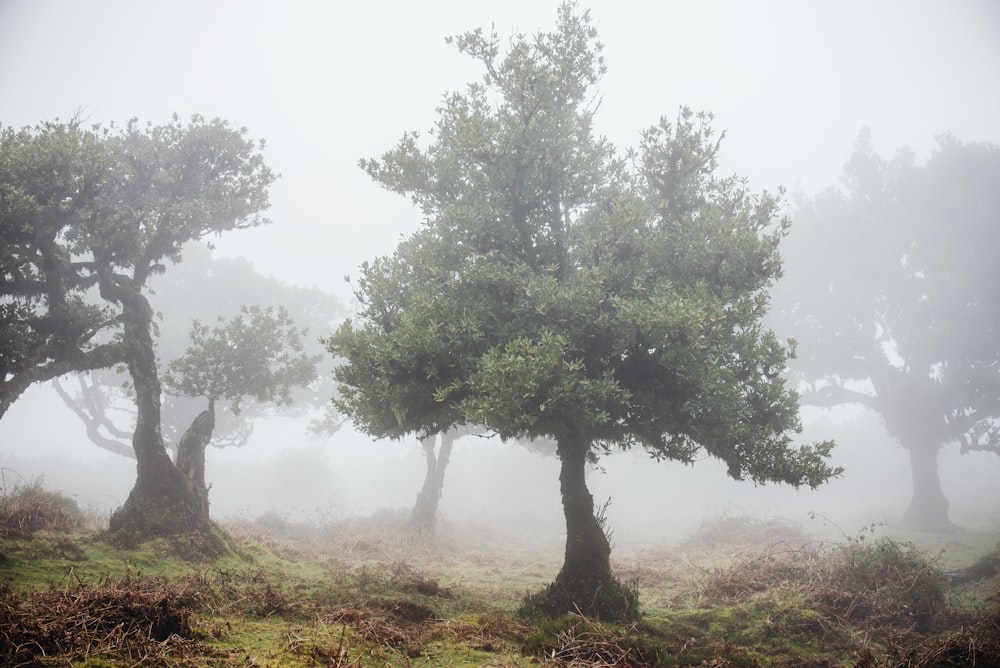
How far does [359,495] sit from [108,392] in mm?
48913

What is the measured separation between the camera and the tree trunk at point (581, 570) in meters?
11.0

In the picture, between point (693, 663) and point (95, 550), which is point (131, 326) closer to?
point (95, 550)

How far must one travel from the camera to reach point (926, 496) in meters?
33.9

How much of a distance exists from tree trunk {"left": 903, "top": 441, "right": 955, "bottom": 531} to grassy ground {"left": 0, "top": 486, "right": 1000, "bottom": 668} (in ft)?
58.9

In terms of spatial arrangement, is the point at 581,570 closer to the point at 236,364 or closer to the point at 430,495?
the point at 236,364

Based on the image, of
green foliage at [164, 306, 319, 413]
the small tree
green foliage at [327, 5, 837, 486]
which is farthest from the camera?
green foliage at [164, 306, 319, 413]

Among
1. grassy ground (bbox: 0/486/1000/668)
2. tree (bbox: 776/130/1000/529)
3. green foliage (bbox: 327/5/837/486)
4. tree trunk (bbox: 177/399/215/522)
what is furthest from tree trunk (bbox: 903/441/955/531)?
tree trunk (bbox: 177/399/215/522)

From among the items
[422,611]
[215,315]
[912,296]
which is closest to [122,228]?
[422,611]

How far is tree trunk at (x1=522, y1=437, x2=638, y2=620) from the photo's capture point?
11.0 meters

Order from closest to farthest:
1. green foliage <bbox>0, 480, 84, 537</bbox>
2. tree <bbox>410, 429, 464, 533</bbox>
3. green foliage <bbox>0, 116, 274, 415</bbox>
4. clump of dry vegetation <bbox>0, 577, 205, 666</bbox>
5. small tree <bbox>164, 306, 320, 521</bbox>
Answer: clump of dry vegetation <bbox>0, 577, 205, 666</bbox>, green foliage <bbox>0, 480, 84, 537</bbox>, green foliage <bbox>0, 116, 274, 415</bbox>, small tree <bbox>164, 306, 320, 521</bbox>, tree <bbox>410, 429, 464, 533</bbox>

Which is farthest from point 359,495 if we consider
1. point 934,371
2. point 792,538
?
point 934,371

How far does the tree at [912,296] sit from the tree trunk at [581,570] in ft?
109

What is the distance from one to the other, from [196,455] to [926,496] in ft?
150

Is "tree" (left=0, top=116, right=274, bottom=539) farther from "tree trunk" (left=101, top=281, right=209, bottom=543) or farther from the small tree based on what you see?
the small tree
